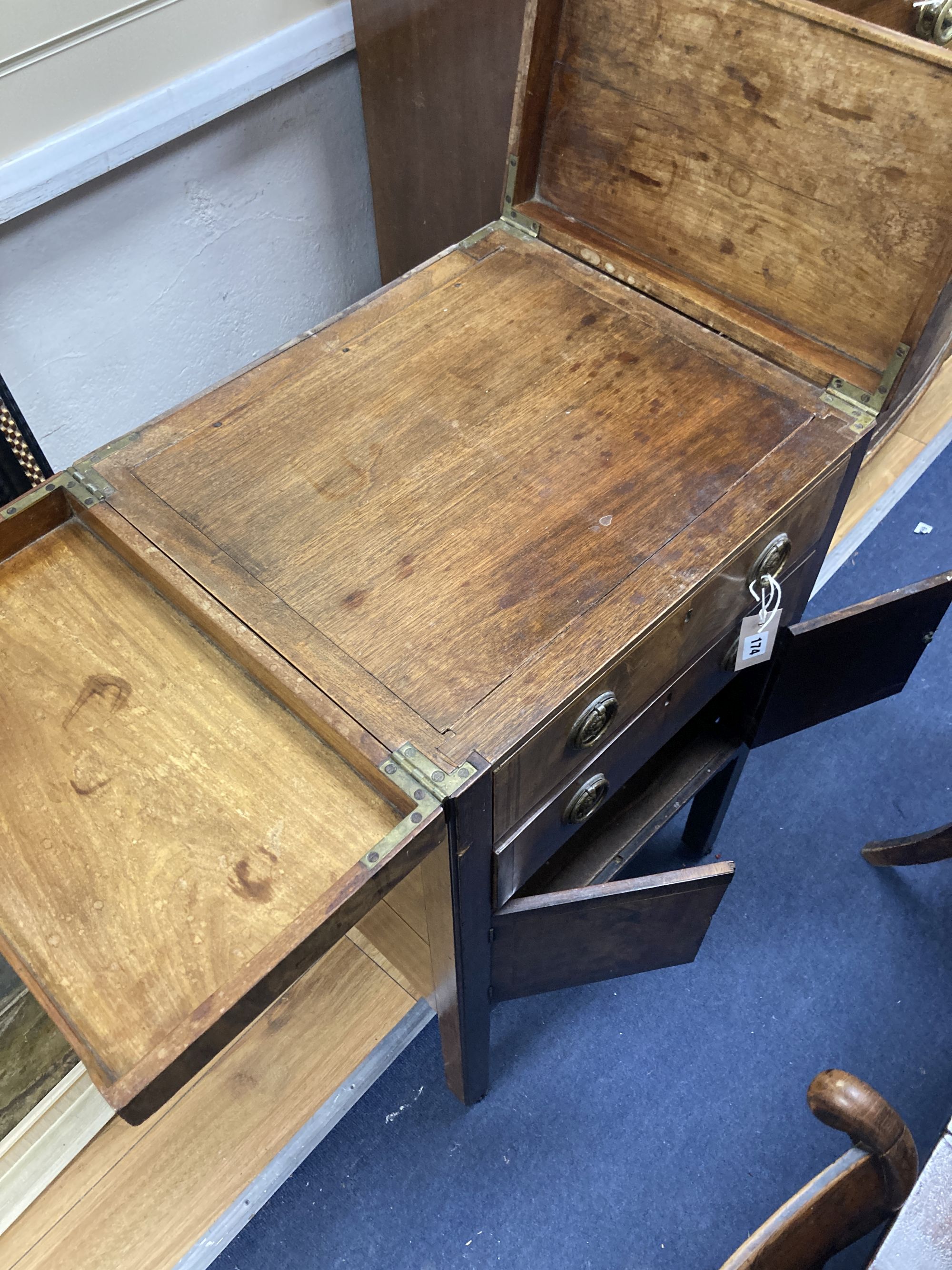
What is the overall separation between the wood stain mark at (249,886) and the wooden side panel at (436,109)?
1.22 metres

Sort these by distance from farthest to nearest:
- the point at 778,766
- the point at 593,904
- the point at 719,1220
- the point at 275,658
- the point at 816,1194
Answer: the point at 778,766, the point at 719,1220, the point at 593,904, the point at 275,658, the point at 816,1194

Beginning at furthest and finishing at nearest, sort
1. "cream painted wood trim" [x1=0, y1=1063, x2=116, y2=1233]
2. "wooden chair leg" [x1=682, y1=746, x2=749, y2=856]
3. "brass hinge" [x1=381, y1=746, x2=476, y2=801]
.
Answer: "wooden chair leg" [x1=682, y1=746, x2=749, y2=856] → "cream painted wood trim" [x1=0, y1=1063, x2=116, y2=1233] → "brass hinge" [x1=381, y1=746, x2=476, y2=801]

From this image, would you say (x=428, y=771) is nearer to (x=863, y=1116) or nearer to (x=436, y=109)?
(x=863, y=1116)

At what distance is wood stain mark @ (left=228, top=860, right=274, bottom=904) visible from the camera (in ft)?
2.57

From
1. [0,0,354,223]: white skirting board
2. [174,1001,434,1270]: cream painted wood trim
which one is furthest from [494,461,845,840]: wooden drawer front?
[0,0,354,223]: white skirting board

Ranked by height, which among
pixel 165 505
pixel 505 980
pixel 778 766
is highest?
pixel 165 505

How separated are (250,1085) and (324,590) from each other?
2.79ft

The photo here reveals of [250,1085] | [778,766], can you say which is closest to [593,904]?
[250,1085]

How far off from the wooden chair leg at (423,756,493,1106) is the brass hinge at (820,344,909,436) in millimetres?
600

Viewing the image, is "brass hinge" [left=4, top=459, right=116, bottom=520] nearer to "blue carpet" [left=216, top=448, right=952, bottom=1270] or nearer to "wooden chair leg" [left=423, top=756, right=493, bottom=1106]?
"wooden chair leg" [left=423, top=756, right=493, bottom=1106]

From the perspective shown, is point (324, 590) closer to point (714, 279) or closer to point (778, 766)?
point (714, 279)

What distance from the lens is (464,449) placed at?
1059 millimetres

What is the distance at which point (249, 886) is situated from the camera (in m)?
0.79

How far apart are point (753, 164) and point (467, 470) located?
470 millimetres
